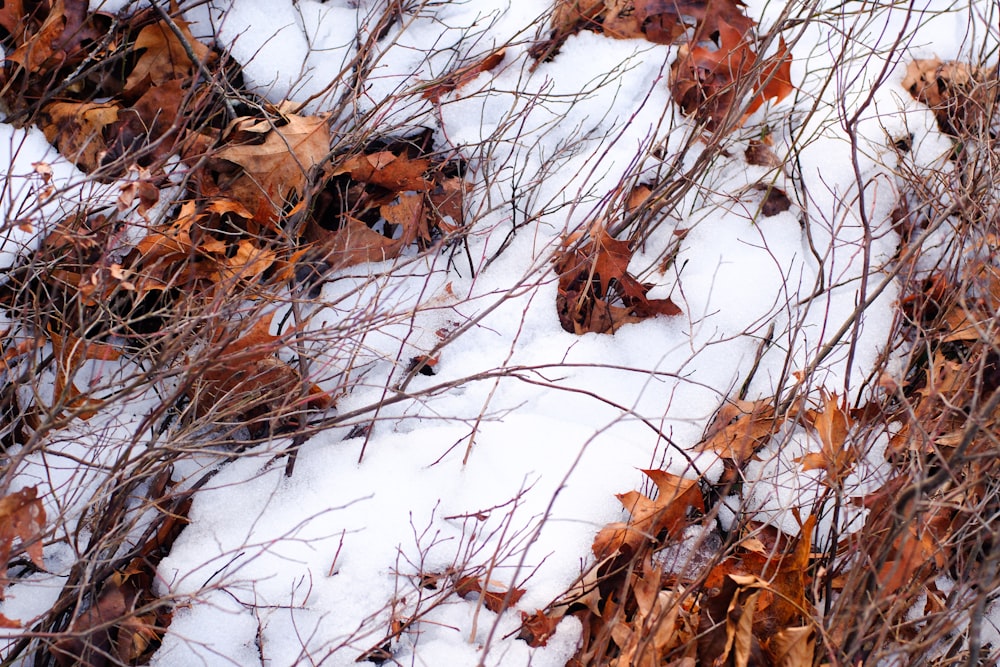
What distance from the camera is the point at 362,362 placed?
1.90m

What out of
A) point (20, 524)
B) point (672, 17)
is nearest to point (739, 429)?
point (672, 17)

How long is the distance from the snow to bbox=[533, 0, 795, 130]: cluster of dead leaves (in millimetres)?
56

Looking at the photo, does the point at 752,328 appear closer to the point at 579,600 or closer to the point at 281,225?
the point at 579,600

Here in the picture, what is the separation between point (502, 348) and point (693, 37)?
0.94 meters

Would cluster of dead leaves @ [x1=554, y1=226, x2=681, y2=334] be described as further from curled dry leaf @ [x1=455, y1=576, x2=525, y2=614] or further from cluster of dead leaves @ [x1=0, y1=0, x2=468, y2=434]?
curled dry leaf @ [x1=455, y1=576, x2=525, y2=614]

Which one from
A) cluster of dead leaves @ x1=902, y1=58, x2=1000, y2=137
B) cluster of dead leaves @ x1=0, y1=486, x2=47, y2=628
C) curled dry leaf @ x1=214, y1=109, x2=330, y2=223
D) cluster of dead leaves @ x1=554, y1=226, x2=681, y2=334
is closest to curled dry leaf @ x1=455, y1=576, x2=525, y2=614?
cluster of dead leaves @ x1=554, y1=226, x2=681, y2=334

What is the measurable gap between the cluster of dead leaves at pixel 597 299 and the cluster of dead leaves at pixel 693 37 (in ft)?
1.49

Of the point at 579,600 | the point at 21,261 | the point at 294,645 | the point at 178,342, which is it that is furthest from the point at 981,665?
the point at 21,261

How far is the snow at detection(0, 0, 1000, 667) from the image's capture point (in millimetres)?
1656

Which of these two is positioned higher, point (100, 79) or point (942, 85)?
point (942, 85)

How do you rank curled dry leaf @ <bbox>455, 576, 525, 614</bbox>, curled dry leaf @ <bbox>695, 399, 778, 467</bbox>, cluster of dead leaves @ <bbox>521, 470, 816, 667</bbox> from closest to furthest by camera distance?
cluster of dead leaves @ <bbox>521, 470, 816, 667</bbox>, curled dry leaf @ <bbox>455, 576, 525, 614</bbox>, curled dry leaf @ <bbox>695, 399, 778, 467</bbox>

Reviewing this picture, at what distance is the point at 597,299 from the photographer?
196cm

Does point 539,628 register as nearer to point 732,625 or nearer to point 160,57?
point 732,625

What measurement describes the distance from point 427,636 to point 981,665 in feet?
3.72
